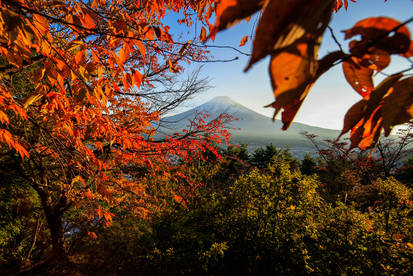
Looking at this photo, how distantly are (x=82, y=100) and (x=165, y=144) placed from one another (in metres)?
3.58

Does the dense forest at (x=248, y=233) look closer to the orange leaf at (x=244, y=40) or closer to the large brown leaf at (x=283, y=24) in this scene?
the orange leaf at (x=244, y=40)

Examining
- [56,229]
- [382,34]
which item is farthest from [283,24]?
[56,229]

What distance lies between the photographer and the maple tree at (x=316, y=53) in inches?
8.1

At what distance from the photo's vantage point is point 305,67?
0.25m

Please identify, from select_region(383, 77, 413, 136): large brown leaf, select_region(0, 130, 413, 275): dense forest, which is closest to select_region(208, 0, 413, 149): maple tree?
select_region(383, 77, 413, 136): large brown leaf

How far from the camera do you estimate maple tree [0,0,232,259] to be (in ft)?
3.61

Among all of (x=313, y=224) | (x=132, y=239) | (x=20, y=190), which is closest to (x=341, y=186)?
(x=313, y=224)

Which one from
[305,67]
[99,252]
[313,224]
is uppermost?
[305,67]

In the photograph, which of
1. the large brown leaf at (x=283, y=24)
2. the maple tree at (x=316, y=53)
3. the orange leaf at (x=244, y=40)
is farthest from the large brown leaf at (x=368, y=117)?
the orange leaf at (x=244, y=40)

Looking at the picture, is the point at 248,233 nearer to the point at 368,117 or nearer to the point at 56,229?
the point at 368,117

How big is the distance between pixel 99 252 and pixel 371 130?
387 inches

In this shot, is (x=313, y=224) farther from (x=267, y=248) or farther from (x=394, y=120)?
(x=394, y=120)

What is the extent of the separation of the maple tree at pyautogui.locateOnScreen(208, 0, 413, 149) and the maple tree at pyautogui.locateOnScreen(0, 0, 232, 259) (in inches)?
35.0

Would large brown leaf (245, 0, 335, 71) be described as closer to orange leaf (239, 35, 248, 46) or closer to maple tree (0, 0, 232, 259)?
maple tree (0, 0, 232, 259)
